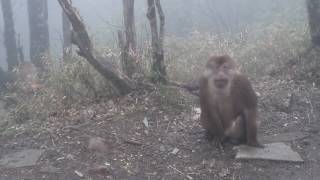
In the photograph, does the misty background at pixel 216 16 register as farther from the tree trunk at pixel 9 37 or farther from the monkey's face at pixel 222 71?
the monkey's face at pixel 222 71

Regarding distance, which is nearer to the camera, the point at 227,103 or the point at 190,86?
the point at 227,103

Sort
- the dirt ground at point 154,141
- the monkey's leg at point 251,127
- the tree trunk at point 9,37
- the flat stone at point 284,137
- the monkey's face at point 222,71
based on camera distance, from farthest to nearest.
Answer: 1. the tree trunk at point 9,37
2. the flat stone at point 284,137
3. the monkey's leg at point 251,127
4. the monkey's face at point 222,71
5. the dirt ground at point 154,141

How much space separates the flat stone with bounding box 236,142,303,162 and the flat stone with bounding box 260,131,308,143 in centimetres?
20

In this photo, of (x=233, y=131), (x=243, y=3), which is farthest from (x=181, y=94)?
(x=243, y=3)

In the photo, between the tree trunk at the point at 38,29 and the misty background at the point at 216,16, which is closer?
the tree trunk at the point at 38,29

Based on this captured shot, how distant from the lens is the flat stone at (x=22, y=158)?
228 inches

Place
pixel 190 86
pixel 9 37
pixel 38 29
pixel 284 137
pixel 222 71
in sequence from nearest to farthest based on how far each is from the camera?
pixel 222 71 → pixel 284 137 → pixel 190 86 → pixel 9 37 → pixel 38 29

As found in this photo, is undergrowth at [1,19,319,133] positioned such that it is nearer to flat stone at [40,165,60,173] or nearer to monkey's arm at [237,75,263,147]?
monkey's arm at [237,75,263,147]

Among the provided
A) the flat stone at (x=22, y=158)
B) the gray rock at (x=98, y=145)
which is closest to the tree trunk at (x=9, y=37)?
the flat stone at (x=22, y=158)

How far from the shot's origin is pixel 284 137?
6176 mm

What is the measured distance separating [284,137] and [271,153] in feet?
1.82

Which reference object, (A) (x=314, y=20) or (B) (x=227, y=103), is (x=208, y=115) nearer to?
(B) (x=227, y=103)

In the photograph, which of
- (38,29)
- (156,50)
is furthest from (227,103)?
(38,29)

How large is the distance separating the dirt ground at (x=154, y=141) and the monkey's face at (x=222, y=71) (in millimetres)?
773
